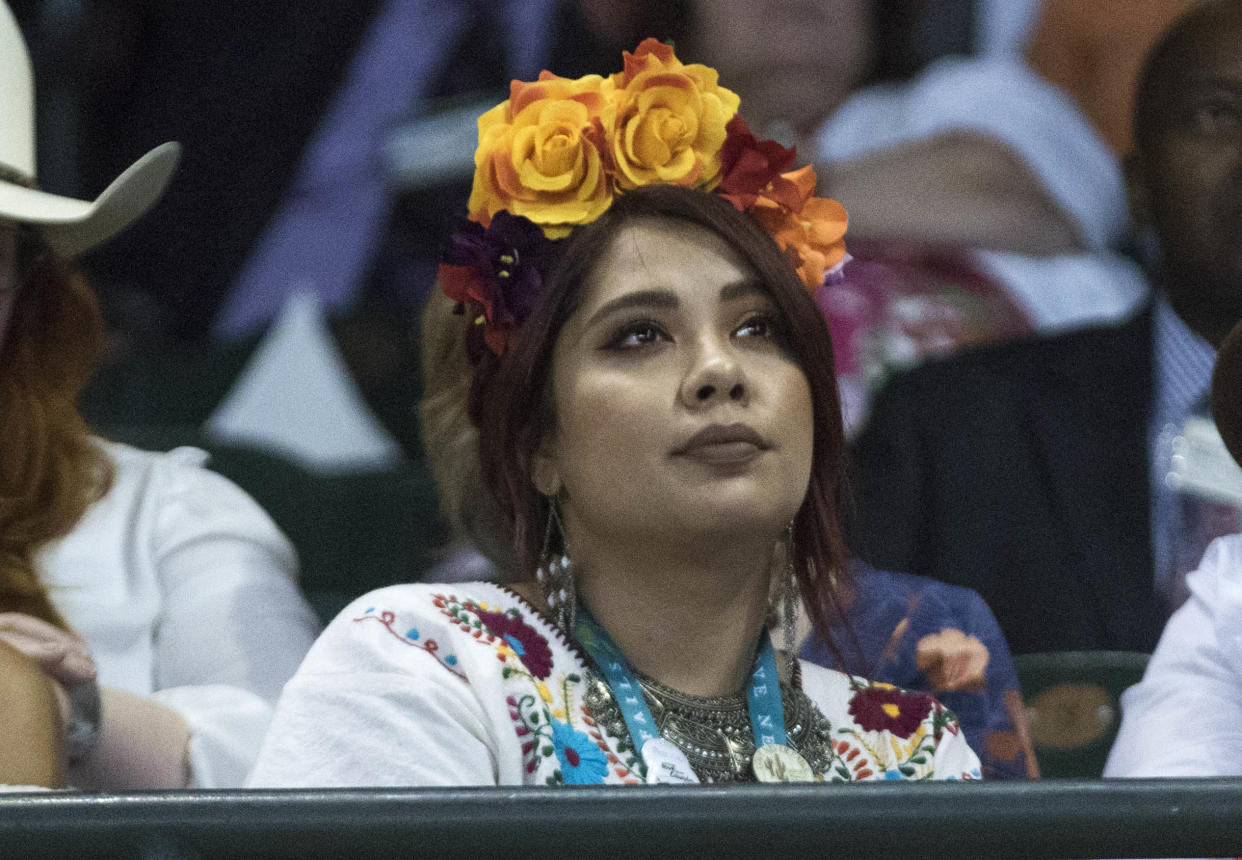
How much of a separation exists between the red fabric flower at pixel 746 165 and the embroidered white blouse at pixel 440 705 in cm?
47

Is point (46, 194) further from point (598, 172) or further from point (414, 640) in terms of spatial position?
point (414, 640)

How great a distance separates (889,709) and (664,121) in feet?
2.11

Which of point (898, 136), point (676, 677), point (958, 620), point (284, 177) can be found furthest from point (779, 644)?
point (284, 177)

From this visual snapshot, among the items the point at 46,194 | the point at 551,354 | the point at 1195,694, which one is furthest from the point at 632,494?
the point at 46,194

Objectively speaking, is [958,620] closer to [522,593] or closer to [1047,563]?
[1047,563]

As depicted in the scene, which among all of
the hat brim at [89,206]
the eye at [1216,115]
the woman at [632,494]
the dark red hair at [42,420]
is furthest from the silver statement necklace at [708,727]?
the eye at [1216,115]

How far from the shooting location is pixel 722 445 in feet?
5.29

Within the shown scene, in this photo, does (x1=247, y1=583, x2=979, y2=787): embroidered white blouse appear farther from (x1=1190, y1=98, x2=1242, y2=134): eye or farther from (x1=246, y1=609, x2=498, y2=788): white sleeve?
(x1=1190, y1=98, x2=1242, y2=134): eye

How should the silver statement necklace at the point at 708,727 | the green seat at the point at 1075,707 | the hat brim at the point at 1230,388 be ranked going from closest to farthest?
the silver statement necklace at the point at 708,727 → the hat brim at the point at 1230,388 → the green seat at the point at 1075,707

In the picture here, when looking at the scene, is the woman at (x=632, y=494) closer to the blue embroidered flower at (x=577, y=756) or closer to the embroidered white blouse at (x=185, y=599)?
the blue embroidered flower at (x=577, y=756)

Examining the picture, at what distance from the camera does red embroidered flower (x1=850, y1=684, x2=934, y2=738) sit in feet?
5.76

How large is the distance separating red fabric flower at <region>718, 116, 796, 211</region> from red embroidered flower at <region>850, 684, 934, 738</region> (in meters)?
0.52

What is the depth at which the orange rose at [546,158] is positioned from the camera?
5.64 ft

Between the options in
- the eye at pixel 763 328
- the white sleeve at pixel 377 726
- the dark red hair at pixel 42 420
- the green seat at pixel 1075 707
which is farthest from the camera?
the green seat at pixel 1075 707
